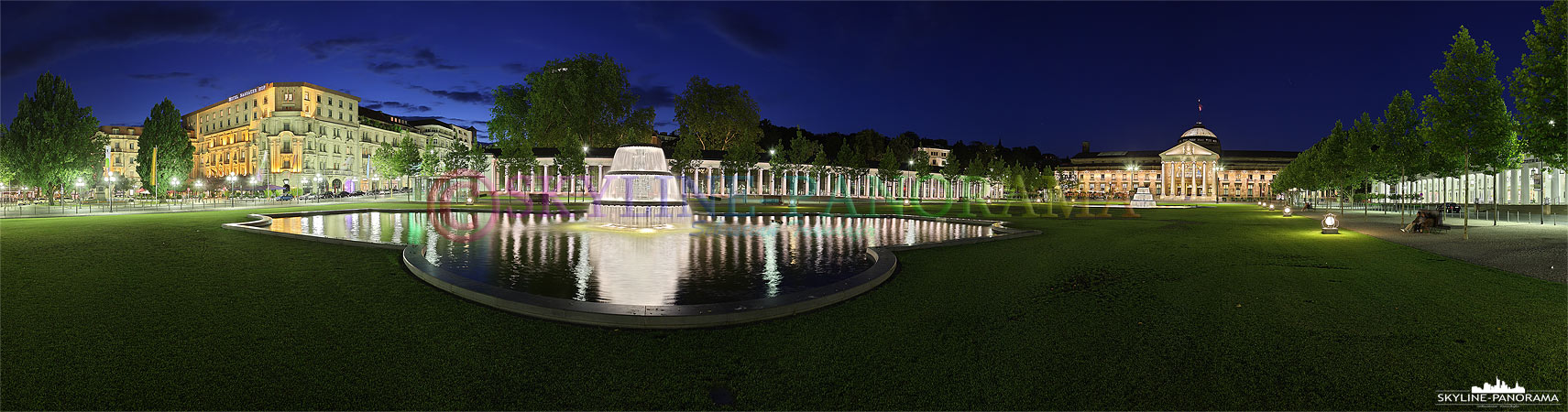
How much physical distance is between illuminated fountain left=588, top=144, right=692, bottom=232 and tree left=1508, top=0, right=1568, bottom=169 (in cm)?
2519

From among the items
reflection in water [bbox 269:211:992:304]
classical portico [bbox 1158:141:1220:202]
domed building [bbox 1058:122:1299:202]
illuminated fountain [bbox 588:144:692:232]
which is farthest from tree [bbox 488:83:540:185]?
classical portico [bbox 1158:141:1220:202]

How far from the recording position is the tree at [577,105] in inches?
2386

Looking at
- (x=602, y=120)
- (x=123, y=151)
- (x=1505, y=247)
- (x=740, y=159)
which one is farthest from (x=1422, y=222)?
(x=123, y=151)

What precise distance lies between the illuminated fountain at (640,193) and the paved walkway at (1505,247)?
2279 cm

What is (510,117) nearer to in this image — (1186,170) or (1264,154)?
(1186,170)

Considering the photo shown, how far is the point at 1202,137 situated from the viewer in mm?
159000

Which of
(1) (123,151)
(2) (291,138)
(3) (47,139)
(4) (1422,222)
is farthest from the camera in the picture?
(1) (123,151)

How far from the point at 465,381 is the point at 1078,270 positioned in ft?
34.8

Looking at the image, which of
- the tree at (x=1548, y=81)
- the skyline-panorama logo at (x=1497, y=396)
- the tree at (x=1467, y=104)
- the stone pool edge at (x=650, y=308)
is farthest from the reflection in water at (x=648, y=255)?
the tree at (x=1467, y=104)

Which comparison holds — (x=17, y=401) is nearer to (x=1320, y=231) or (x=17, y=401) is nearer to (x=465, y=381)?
(x=465, y=381)

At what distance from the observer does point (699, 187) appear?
90.5m

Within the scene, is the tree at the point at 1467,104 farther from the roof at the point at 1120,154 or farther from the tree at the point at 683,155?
the roof at the point at 1120,154

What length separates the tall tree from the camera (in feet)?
205

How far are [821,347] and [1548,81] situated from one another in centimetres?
2085
